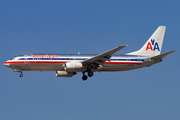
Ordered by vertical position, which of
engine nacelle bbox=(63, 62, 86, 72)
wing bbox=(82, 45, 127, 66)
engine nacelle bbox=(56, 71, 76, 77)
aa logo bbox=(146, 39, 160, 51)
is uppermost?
aa logo bbox=(146, 39, 160, 51)

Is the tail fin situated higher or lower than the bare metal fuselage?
higher

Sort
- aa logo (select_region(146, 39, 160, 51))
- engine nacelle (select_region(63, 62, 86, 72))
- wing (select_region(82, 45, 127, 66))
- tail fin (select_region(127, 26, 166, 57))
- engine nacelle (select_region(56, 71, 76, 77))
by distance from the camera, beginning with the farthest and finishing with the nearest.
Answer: aa logo (select_region(146, 39, 160, 51)), tail fin (select_region(127, 26, 166, 57)), engine nacelle (select_region(56, 71, 76, 77)), engine nacelle (select_region(63, 62, 86, 72)), wing (select_region(82, 45, 127, 66))

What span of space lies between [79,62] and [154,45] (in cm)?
1486

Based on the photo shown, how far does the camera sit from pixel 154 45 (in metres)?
55.4

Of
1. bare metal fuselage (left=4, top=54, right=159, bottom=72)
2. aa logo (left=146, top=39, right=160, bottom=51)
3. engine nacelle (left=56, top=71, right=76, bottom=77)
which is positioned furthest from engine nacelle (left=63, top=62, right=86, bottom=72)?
aa logo (left=146, top=39, right=160, bottom=51)

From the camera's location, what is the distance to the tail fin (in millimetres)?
54094

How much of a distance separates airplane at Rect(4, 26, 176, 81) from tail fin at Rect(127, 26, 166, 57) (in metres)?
1.53

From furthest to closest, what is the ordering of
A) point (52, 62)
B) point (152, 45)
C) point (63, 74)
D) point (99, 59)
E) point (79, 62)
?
point (152, 45) → point (63, 74) → point (79, 62) → point (52, 62) → point (99, 59)

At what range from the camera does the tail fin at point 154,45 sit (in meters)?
54.1

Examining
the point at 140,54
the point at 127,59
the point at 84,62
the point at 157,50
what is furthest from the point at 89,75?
the point at 157,50

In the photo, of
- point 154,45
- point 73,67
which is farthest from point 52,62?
point 154,45

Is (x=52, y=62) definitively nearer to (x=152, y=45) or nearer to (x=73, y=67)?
(x=73, y=67)

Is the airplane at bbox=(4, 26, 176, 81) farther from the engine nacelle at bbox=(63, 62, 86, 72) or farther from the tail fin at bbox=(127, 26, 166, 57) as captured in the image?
the tail fin at bbox=(127, 26, 166, 57)

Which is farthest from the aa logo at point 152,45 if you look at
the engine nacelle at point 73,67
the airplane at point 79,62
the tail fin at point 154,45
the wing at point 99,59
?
the engine nacelle at point 73,67
